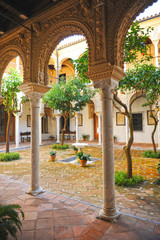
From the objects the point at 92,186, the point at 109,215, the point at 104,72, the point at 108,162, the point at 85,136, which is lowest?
the point at 92,186

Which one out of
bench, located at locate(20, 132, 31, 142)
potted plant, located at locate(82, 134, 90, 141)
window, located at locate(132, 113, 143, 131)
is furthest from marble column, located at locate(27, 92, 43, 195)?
potted plant, located at locate(82, 134, 90, 141)

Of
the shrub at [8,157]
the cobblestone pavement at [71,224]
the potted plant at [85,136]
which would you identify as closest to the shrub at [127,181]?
the cobblestone pavement at [71,224]

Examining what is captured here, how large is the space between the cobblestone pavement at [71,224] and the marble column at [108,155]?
0.63 feet

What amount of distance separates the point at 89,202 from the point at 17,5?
16.4 ft

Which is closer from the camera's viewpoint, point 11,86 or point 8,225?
point 8,225

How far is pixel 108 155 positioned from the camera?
3.13 metres

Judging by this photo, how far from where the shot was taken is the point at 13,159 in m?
8.78

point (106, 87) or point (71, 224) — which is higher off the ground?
point (106, 87)

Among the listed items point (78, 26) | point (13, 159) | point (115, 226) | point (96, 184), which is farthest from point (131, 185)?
point (13, 159)

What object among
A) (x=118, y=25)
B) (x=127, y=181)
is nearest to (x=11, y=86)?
(x=118, y=25)

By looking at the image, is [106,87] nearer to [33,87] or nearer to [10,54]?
[33,87]

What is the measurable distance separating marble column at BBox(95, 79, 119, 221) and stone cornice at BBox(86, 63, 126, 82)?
88 mm

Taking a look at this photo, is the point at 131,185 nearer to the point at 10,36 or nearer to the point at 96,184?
the point at 96,184

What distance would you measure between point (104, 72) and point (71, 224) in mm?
2772
